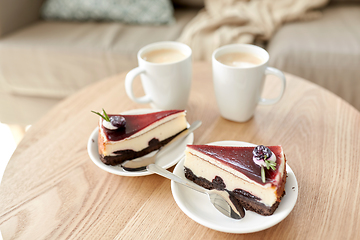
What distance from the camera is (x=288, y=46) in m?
1.49

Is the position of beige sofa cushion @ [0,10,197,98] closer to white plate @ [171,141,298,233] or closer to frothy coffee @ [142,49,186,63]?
frothy coffee @ [142,49,186,63]

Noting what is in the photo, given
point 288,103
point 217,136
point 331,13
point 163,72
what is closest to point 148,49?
point 163,72

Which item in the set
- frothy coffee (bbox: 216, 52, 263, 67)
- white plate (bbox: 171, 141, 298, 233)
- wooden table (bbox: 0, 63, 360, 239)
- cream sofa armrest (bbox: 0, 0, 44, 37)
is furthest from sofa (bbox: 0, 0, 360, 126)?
white plate (bbox: 171, 141, 298, 233)

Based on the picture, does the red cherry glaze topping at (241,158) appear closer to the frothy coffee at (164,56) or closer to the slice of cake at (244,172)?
the slice of cake at (244,172)

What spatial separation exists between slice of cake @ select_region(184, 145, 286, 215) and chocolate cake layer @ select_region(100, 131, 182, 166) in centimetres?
14

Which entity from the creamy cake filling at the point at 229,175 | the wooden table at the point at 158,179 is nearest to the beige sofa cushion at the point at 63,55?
the wooden table at the point at 158,179

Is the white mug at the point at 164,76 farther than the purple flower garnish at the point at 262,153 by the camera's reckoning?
Yes

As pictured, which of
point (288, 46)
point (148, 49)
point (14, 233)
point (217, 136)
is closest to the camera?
point (14, 233)

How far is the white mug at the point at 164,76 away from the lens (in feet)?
2.95

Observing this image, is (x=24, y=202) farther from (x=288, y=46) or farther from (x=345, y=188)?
(x=288, y=46)

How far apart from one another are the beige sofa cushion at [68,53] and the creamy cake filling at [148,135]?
89 centimetres

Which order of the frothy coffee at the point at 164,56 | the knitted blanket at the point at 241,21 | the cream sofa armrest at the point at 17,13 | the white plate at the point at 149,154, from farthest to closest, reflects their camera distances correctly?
1. the cream sofa armrest at the point at 17,13
2. the knitted blanket at the point at 241,21
3. the frothy coffee at the point at 164,56
4. the white plate at the point at 149,154

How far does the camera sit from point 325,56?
1.43 m

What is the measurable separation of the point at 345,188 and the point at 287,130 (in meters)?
0.23
